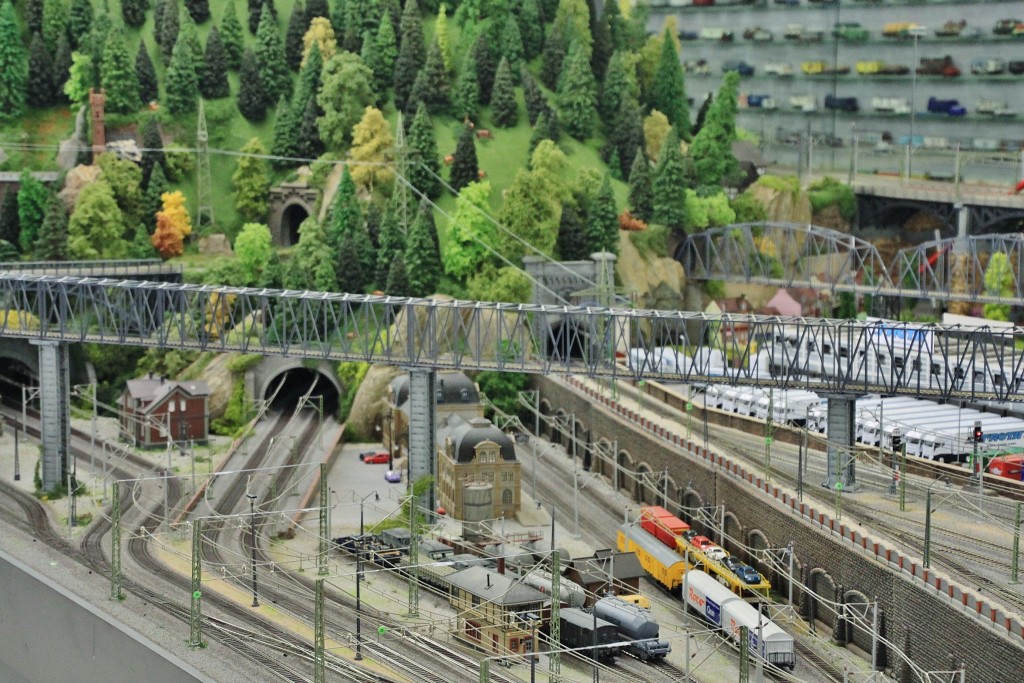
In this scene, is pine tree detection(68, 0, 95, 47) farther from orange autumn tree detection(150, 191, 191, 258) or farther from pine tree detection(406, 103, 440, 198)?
pine tree detection(406, 103, 440, 198)

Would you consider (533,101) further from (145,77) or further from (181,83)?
(145,77)

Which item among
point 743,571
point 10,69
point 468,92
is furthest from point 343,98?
point 743,571

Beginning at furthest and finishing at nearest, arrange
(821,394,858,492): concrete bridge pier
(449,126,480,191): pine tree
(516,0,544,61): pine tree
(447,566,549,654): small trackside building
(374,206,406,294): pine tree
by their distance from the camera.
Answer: (516,0,544,61): pine tree → (449,126,480,191): pine tree → (374,206,406,294): pine tree → (821,394,858,492): concrete bridge pier → (447,566,549,654): small trackside building

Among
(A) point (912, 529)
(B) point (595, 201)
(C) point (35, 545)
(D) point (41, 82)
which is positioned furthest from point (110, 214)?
(A) point (912, 529)

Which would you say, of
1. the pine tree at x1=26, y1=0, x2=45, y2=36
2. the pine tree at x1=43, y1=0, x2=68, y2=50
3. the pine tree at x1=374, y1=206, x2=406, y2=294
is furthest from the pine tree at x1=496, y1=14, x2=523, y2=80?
the pine tree at x1=26, y1=0, x2=45, y2=36

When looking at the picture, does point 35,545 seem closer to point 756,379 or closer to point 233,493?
point 233,493

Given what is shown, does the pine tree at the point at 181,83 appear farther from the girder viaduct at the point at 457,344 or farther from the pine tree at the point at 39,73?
the girder viaduct at the point at 457,344
